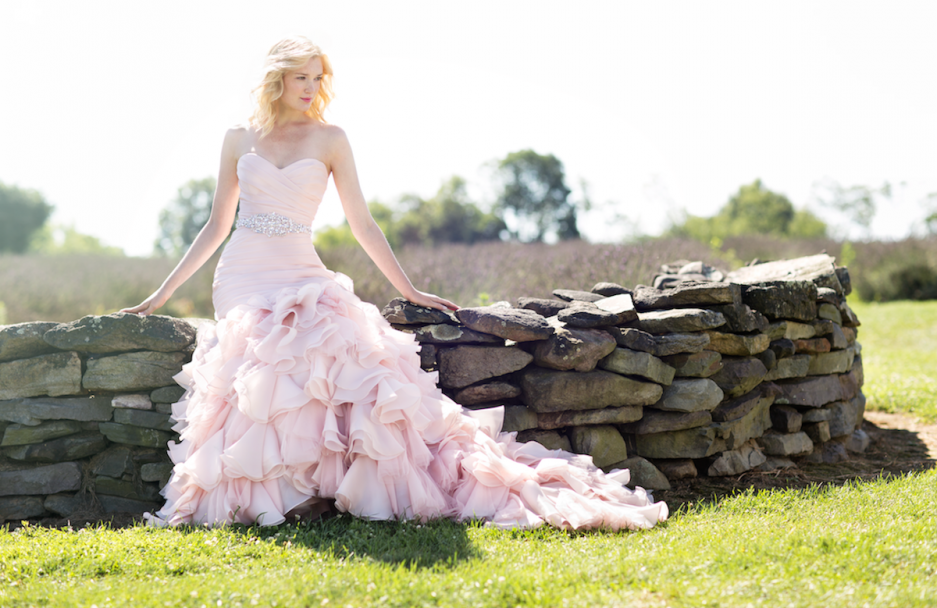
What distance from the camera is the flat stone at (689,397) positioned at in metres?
3.66

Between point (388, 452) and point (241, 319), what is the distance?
914mm

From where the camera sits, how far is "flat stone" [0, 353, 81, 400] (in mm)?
3359

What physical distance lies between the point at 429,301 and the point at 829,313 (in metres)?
3.18

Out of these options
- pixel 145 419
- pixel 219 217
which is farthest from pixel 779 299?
pixel 145 419

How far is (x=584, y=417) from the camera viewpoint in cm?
352

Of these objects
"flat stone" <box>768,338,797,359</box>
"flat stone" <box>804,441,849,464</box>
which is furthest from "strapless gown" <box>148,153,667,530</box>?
"flat stone" <box>804,441,849,464</box>

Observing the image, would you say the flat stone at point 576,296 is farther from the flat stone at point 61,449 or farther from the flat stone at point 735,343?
the flat stone at point 61,449

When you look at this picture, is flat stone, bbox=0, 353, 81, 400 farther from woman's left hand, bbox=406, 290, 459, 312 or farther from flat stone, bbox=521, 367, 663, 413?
flat stone, bbox=521, 367, 663, 413

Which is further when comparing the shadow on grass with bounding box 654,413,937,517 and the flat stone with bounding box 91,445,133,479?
the shadow on grass with bounding box 654,413,937,517

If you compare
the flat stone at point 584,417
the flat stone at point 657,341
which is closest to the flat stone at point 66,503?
the flat stone at point 584,417

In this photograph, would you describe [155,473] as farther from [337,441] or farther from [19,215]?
[19,215]

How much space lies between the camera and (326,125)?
340 centimetres

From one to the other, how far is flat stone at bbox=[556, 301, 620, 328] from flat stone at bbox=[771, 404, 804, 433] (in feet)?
4.84

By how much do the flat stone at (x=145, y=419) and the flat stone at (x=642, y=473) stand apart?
2380 mm
